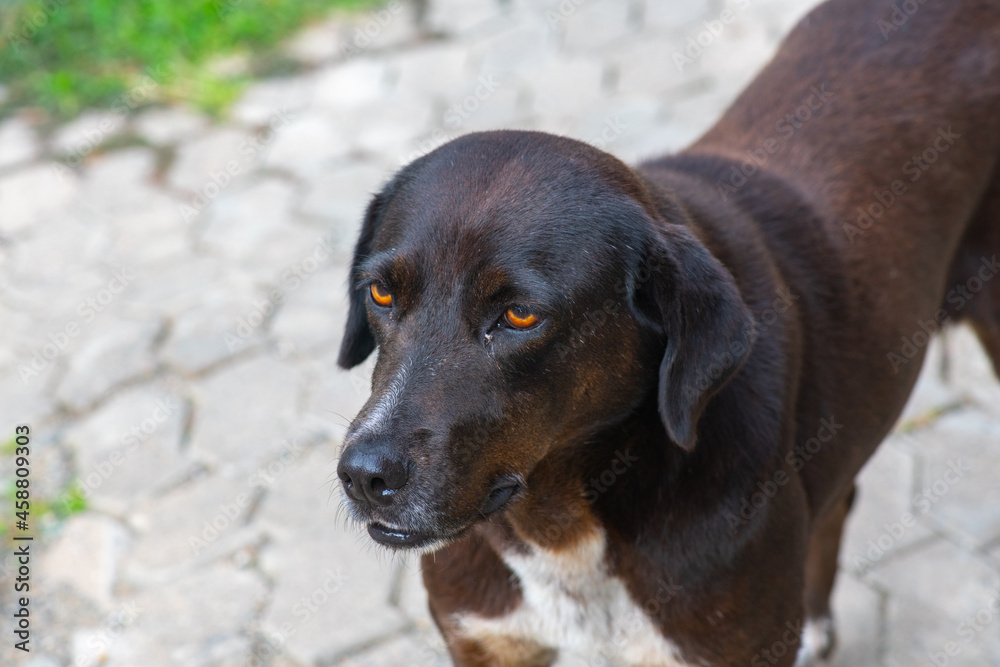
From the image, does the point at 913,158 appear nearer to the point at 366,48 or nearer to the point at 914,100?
the point at 914,100

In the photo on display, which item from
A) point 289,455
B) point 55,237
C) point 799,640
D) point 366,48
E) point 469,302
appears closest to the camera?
point 469,302

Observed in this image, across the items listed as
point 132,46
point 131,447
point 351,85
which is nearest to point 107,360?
point 131,447

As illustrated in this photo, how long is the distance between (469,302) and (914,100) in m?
1.59

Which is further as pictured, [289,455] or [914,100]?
[289,455]

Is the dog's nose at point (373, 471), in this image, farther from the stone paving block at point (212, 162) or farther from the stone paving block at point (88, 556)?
the stone paving block at point (212, 162)

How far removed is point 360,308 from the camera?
112 inches

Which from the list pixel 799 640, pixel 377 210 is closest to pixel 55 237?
pixel 377 210

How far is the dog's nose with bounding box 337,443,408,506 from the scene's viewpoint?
214cm

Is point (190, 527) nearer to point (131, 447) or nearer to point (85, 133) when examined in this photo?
point (131, 447)

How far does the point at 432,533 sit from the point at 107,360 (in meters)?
3.06

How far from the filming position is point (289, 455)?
432cm

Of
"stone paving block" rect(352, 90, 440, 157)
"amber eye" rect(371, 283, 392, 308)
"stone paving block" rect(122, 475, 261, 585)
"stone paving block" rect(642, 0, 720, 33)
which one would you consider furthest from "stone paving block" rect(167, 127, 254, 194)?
"amber eye" rect(371, 283, 392, 308)

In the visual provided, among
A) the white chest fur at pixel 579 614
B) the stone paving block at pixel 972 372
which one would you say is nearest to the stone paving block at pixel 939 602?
the stone paving block at pixel 972 372

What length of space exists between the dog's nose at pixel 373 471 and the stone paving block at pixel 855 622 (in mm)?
2024
